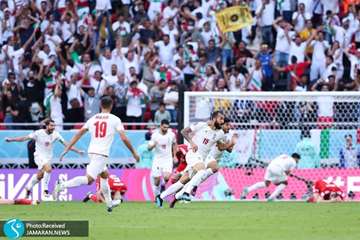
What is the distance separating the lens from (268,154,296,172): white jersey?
3014 cm

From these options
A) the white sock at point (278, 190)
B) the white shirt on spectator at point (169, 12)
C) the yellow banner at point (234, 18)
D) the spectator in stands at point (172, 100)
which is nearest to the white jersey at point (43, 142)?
the spectator in stands at point (172, 100)

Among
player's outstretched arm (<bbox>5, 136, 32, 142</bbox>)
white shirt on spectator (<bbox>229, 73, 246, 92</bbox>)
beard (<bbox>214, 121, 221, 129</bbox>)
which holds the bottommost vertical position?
player's outstretched arm (<bbox>5, 136, 32, 142</bbox>)

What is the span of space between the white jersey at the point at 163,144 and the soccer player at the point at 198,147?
3741mm

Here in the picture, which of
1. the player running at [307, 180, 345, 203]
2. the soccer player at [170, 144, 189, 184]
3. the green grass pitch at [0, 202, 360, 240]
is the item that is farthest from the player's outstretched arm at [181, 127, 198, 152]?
the player running at [307, 180, 345, 203]

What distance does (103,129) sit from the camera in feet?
74.7

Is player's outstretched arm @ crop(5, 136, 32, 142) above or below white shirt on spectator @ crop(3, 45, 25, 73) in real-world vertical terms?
below

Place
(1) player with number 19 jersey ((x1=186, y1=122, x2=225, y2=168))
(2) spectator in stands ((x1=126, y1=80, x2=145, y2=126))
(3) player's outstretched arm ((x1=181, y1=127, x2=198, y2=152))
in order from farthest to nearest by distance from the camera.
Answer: (2) spectator in stands ((x1=126, y1=80, x2=145, y2=126)) → (1) player with number 19 jersey ((x1=186, y1=122, x2=225, y2=168)) → (3) player's outstretched arm ((x1=181, y1=127, x2=198, y2=152))

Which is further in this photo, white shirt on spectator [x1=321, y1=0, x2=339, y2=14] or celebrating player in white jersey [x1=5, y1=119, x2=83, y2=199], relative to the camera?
white shirt on spectator [x1=321, y1=0, x2=339, y2=14]

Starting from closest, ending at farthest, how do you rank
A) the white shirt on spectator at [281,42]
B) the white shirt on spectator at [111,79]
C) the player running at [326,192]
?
the player running at [326,192] → the white shirt on spectator at [111,79] → the white shirt on spectator at [281,42]

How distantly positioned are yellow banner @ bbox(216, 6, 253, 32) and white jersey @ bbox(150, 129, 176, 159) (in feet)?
15.0

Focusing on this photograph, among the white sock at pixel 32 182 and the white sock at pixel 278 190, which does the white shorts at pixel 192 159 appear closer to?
the white sock at pixel 278 190

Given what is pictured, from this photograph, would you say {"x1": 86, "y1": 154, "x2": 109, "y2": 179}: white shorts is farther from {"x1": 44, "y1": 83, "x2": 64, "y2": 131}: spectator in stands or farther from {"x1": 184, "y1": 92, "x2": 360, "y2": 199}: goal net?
{"x1": 44, "y1": 83, "x2": 64, "y2": 131}: spectator in stands

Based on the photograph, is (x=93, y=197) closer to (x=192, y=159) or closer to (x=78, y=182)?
(x=192, y=159)

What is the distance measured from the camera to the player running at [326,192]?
29.9 meters
